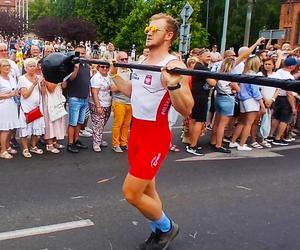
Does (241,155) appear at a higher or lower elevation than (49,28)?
lower

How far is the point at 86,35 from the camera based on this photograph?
5347 centimetres

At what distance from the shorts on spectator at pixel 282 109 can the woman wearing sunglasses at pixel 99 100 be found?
11.2 feet

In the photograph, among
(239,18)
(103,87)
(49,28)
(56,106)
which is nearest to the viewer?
(56,106)

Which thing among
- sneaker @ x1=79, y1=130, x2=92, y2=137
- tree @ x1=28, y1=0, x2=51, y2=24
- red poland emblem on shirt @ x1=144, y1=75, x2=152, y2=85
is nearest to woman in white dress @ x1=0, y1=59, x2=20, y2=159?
sneaker @ x1=79, y1=130, x2=92, y2=137

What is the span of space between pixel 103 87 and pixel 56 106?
0.85 m

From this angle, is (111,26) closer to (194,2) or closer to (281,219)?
(194,2)

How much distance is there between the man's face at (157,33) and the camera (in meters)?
3.39

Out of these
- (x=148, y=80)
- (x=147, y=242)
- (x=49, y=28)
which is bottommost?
(x=147, y=242)

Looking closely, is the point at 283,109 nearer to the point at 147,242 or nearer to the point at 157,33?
the point at 147,242

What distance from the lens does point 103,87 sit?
24.2ft

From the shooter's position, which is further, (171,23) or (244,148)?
(244,148)

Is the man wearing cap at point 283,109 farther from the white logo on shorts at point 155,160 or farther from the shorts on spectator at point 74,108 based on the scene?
the white logo on shorts at point 155,160

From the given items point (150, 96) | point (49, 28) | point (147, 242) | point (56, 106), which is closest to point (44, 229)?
point (147, 242)

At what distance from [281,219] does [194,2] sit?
105ft
